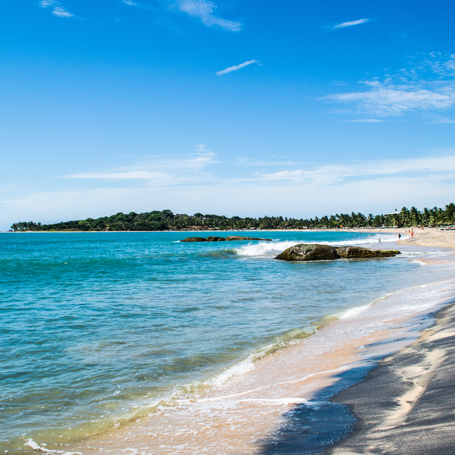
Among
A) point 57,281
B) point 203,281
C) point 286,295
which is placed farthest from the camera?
point 57,281

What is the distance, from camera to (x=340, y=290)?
695 inches

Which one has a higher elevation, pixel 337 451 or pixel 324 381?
pixel 337 451

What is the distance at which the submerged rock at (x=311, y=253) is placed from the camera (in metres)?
36.1

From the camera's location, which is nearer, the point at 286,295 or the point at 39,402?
the point at 39,402

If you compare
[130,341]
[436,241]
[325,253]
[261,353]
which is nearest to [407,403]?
[261,353]

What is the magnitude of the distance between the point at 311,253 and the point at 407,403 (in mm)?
32551

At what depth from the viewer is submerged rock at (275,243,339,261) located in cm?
3614

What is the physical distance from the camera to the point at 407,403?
14.5ft

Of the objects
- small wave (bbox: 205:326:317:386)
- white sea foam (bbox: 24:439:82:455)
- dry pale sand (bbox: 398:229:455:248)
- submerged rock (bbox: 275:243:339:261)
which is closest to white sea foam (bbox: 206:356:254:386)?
small wave (bbox: 205:326:317:386)

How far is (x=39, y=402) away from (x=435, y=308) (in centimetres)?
1064

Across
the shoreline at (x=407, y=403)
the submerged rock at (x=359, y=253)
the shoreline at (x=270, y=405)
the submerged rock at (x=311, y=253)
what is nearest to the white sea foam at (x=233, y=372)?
the shoreline at (x=270, y=405)

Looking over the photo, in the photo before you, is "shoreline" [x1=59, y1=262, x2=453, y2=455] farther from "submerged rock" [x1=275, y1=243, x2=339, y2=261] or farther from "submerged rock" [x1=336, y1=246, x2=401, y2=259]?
"submerged rock" [x1=336, y1=246, x2=401, y2=259]

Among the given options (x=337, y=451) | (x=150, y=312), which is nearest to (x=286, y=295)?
(x=150, y=312)

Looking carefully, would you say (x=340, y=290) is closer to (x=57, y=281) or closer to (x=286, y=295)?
(x=286, y=295)
